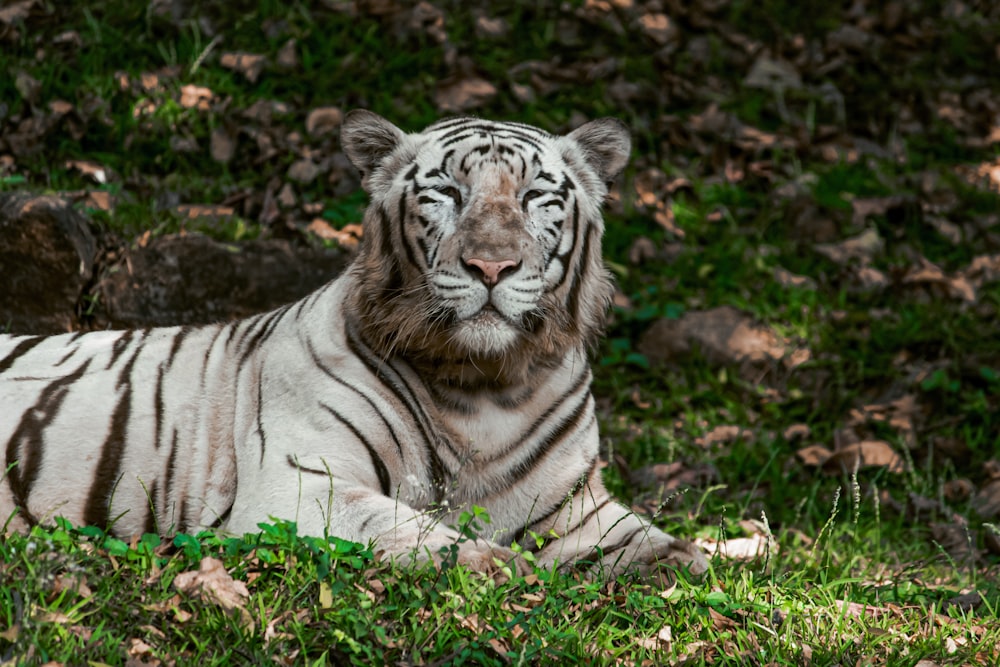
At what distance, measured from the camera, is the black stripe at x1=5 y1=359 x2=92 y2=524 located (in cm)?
356

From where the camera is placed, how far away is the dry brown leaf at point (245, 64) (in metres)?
7.01

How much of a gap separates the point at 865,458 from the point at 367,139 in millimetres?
2850

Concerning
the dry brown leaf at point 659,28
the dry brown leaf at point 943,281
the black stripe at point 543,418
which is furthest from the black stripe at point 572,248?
the dry brown leaf at point 659,28

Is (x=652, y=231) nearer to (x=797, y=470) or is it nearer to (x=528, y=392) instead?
(x=797, y=470)

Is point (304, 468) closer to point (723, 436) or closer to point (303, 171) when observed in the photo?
point (723, 436)

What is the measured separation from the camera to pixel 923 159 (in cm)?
763

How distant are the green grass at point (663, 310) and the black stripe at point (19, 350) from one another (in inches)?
48.6

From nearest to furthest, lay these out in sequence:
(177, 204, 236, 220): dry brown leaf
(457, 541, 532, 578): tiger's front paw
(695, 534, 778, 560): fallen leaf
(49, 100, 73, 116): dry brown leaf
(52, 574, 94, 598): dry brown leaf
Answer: (52, 574, 94, 598): dry brown leaf
(457, 541, 532, 578): tiger's front paw
(695, 534, 778, 560): fallen leaf
(177, 204, 236, 220): dry brown leaf
(49, 100, 73, 116): dry brown leaf

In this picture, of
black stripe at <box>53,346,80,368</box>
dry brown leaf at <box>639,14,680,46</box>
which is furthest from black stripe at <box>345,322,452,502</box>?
dry brown leaf at <box>639,14,680,46</box>

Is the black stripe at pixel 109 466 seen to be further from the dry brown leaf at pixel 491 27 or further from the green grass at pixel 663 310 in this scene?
the dry brown leaf at pixel 491 27

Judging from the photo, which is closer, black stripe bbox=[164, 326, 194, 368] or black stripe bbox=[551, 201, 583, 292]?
black stripe bbox=[551, 201, 583, 292]

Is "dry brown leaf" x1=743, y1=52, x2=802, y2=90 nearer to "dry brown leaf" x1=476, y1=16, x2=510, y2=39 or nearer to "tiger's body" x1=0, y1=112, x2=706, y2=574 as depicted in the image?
"dry brown leaf" x1=476, y1=16, x2=510, y2=39

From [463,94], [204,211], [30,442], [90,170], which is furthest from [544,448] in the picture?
[463,94]

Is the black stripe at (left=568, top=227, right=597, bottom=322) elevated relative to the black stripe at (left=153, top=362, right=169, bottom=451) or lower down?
elevated
